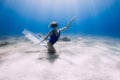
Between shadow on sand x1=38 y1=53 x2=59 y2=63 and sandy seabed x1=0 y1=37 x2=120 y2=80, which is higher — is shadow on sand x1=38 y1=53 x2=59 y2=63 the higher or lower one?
the higher one

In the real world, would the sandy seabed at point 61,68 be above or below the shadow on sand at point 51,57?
below

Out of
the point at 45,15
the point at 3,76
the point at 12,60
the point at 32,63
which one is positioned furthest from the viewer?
the point at 45,15

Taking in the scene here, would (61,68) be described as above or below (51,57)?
below

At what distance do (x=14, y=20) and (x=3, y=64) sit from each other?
159 m

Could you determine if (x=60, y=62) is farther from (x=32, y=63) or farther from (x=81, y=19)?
(x=81, y=19)

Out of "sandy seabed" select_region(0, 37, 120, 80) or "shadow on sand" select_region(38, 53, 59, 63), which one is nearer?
"sandy seabed" select_region(0, 37, 120, 80)

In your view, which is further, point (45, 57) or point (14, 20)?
point (14, 20)

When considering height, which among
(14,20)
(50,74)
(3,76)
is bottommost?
(50,74)

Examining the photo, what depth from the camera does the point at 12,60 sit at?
19.7 feet

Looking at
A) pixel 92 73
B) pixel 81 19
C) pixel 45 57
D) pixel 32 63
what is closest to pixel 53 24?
pixel 45 57

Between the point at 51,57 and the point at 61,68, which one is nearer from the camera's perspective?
the point at 61,68

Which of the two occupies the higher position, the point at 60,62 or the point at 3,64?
the point at 3,64

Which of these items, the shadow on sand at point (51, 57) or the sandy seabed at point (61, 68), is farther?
the shadow on sand at point (51, 57)

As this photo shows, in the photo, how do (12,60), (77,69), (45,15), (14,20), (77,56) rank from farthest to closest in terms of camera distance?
1. (45,15)
2. (14,20)
3. (77,56)
4. (12,60)
5. (77,69)
